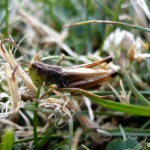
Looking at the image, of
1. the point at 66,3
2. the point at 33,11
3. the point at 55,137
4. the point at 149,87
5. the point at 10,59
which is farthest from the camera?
the point at 66,3

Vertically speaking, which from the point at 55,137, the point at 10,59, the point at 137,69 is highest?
the point at 10,59

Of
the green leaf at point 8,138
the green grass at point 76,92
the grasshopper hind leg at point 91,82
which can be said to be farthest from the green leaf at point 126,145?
the green leaf at point 8,138

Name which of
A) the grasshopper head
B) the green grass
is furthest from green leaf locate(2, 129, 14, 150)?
the grasshopper head

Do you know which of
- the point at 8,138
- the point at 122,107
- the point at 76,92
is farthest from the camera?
the point at 76,92

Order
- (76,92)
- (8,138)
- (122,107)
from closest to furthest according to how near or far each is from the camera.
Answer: (8,138), (122,107), (76,92)

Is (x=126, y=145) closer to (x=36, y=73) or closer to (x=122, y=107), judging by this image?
(x=122, y=107)

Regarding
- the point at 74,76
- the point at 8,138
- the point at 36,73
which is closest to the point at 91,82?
the point at 74,76

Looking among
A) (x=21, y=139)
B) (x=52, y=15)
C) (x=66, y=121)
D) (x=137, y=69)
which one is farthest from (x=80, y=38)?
(x=21, y=139)

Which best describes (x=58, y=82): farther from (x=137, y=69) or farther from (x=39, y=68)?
(x=137, y=69)
